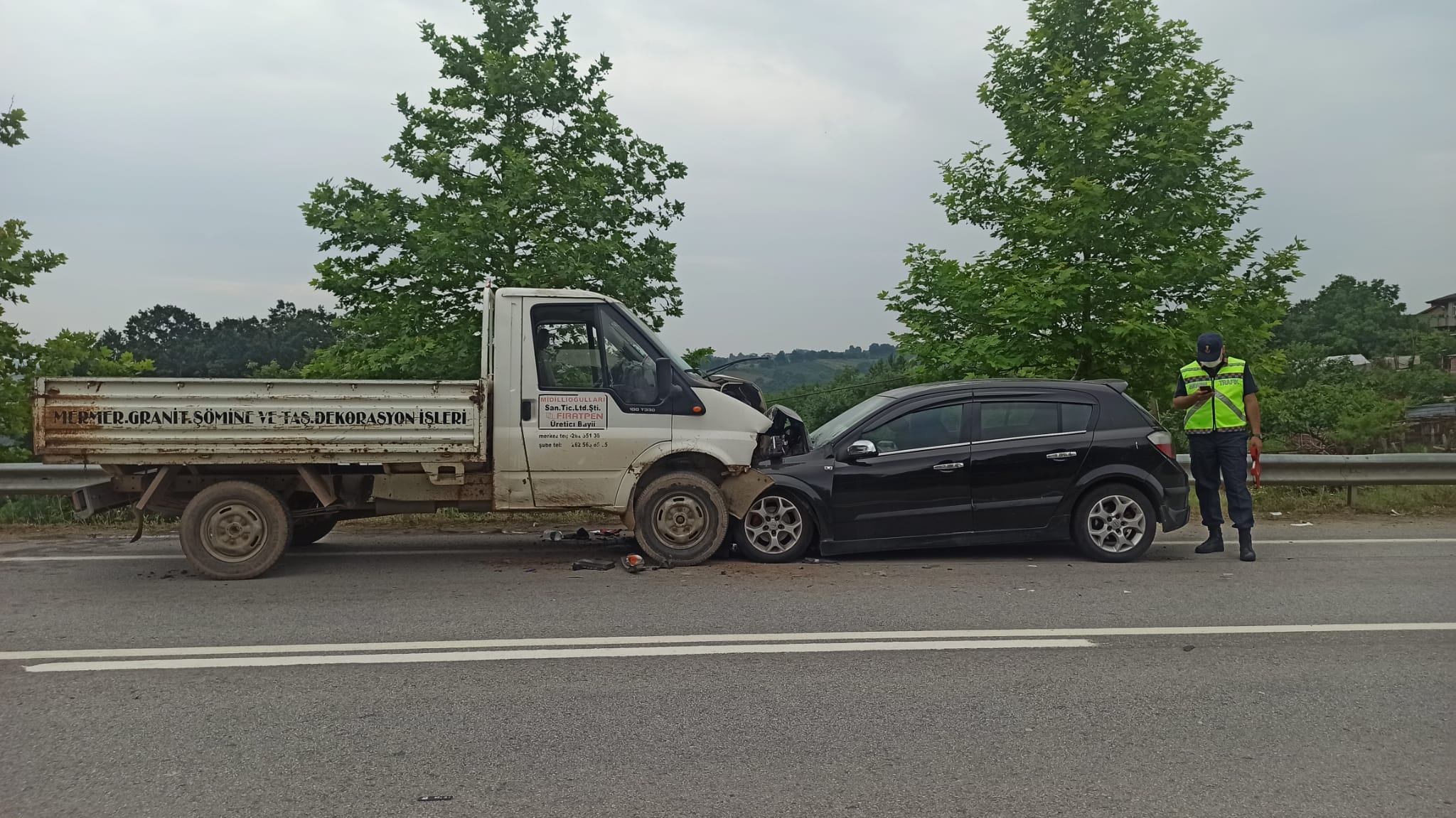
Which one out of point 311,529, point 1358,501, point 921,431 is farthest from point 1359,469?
point 311,529

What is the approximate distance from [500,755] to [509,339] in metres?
4.49

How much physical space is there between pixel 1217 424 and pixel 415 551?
692cm

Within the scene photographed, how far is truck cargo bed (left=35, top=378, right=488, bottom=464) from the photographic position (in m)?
7.07

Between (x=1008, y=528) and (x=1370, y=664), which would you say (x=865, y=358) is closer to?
(x=1008, y=528)

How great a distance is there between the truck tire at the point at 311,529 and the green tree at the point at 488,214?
10.6ft

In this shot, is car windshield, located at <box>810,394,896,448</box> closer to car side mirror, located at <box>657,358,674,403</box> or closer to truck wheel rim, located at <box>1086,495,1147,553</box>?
car side mirror, located at <box>657,358,674,403</box>

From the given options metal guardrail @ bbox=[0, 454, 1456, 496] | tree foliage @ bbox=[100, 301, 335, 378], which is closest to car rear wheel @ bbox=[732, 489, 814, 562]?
metal guardrail @ bbox=[0, 454, 1456, 496]

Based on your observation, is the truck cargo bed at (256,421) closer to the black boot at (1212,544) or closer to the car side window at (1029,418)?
the car side window at (1029,418)

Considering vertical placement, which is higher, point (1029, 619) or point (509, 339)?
point (509, 339)

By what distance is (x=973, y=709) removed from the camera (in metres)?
4.28

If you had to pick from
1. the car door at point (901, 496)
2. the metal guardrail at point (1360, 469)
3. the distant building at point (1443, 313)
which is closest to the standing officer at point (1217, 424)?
the car door at point (901, 496)

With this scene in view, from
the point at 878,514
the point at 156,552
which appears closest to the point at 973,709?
the point at 878,514

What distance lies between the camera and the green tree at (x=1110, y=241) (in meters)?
14.5

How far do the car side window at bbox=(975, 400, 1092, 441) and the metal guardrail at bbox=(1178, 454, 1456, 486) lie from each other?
11.9 ft
